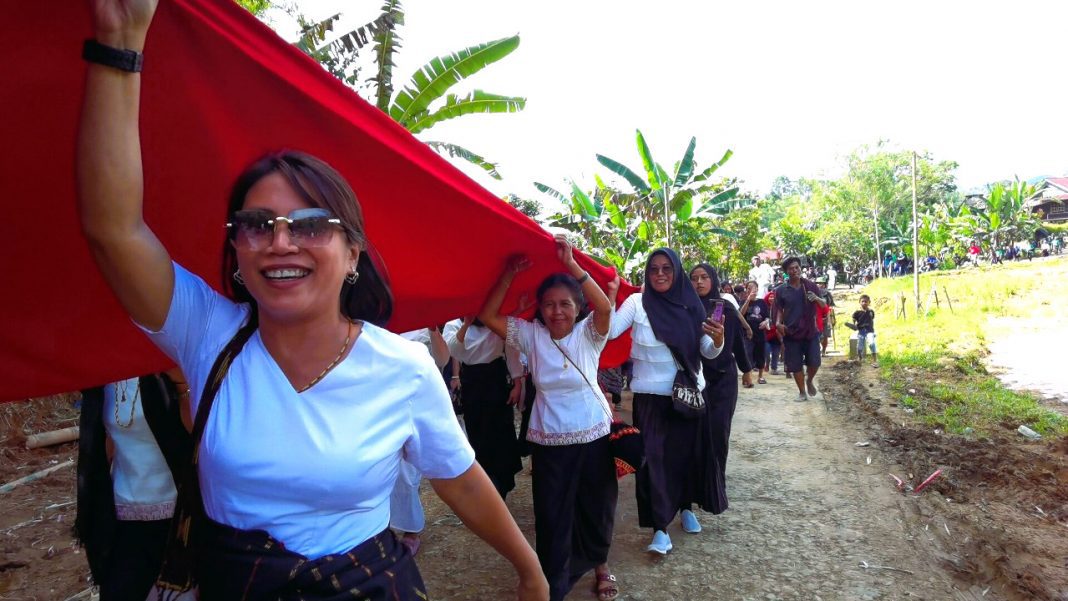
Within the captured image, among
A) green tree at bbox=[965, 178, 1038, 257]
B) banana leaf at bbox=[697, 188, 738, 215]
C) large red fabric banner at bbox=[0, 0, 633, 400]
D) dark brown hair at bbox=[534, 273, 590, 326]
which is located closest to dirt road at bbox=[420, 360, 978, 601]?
dark brown hair at bbox=[534, 273, 590, 326]

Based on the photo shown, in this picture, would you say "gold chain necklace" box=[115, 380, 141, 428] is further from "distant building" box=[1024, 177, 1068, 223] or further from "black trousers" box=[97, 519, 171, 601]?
"distant building" box=[1024, 177, 1068, 223]

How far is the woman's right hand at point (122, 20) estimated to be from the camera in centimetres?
109

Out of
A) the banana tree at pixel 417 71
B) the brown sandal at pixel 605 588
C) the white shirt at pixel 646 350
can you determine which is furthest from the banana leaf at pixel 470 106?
the brown sandal at pixel 605 588

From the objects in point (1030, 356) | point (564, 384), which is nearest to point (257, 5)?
point (564, 384)

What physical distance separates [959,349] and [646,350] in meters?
12.9

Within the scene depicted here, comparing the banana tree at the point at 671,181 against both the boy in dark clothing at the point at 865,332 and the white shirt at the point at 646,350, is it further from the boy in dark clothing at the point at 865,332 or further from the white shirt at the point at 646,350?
the white shirt at the point at 646,350

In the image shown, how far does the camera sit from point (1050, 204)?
4669 centimetres

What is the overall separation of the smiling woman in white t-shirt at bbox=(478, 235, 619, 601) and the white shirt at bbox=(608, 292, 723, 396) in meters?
0.79

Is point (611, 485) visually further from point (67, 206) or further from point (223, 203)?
point (67, 206)

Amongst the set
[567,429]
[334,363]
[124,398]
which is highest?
[334,363]

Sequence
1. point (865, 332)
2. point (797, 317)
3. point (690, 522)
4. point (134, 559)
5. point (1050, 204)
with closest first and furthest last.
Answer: point (134, 559)
point (690, 522)
point (797, 317)
point (865, 332)
point (1050, 204)

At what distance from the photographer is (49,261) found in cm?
171

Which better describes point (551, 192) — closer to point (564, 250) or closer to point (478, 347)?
point (478, 347)

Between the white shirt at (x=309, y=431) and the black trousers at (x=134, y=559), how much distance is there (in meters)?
1.33
